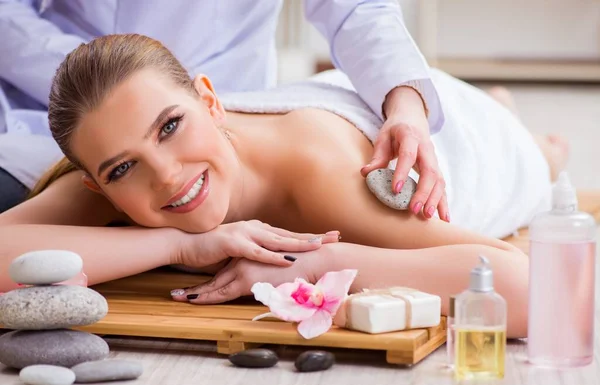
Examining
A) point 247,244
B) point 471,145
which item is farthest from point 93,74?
point 471,145

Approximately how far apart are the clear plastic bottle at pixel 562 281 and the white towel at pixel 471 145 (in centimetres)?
66

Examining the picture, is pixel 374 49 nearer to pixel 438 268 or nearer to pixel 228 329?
pixel 438 268

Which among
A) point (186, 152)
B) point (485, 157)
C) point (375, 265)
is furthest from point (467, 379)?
point (485, 157)

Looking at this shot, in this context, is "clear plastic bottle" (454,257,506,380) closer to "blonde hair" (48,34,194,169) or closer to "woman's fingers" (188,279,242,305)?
"woman's fingers" (188,279,242,305)

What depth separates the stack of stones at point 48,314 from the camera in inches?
57.2

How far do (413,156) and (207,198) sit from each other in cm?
38

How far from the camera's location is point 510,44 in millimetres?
6613

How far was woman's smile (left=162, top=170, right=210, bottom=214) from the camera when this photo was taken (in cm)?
175

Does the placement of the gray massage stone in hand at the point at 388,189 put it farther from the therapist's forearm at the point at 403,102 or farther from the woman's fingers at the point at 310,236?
the therapist's forearm at the point at 403,102

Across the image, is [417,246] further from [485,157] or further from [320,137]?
[485,157]

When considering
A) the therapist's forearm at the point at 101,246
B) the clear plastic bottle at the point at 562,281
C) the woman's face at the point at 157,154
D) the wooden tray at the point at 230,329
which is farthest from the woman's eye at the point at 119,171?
the clear plastic bottle at the point at 562,281

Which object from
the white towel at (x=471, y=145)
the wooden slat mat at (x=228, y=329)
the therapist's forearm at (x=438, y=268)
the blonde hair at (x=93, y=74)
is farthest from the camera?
the white towel at (x=471, y=145)

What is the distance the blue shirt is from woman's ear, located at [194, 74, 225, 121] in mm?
409

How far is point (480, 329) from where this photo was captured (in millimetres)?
1388
